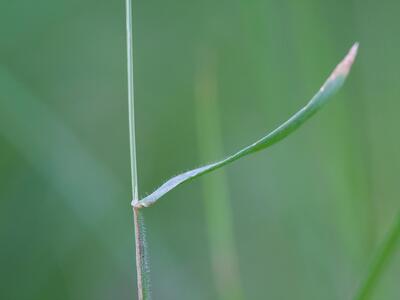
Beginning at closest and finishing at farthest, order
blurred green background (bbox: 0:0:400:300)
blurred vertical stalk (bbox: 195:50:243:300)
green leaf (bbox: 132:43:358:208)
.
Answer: green leaf (bbox: 132:43:358:208) < blurred vertical stalk (bbox: 195:50:243:300) < blurred green background (bbox: 0:0:400:300)

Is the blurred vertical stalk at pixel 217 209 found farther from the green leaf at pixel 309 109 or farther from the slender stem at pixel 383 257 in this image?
the green leaf at pixel 309 109

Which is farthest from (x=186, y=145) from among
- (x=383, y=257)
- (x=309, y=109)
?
(x=309, y=109)

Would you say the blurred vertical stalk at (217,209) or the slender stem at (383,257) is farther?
the blurred vertical stalk at (217,209)

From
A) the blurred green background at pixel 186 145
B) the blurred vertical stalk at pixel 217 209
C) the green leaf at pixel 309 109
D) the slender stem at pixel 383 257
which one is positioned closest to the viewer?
the green leaf at pixel 309 109

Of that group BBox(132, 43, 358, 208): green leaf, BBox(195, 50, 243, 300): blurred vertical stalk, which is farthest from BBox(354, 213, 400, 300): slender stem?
BBox(195, 50, 243, 300): blurred vertical stalk

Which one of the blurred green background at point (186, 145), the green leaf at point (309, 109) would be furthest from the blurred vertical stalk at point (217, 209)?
the green leaf at point (309, 109)

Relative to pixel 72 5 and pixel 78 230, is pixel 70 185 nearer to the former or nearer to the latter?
pixel 78 230

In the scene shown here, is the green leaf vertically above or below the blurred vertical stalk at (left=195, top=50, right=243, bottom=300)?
above

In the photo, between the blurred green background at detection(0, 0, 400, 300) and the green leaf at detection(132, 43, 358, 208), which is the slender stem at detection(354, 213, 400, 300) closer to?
the green leaf at detection(132, 43, 358, 208)

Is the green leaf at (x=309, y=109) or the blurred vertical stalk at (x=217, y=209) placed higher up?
the green leaf at (x=309, y=109)
